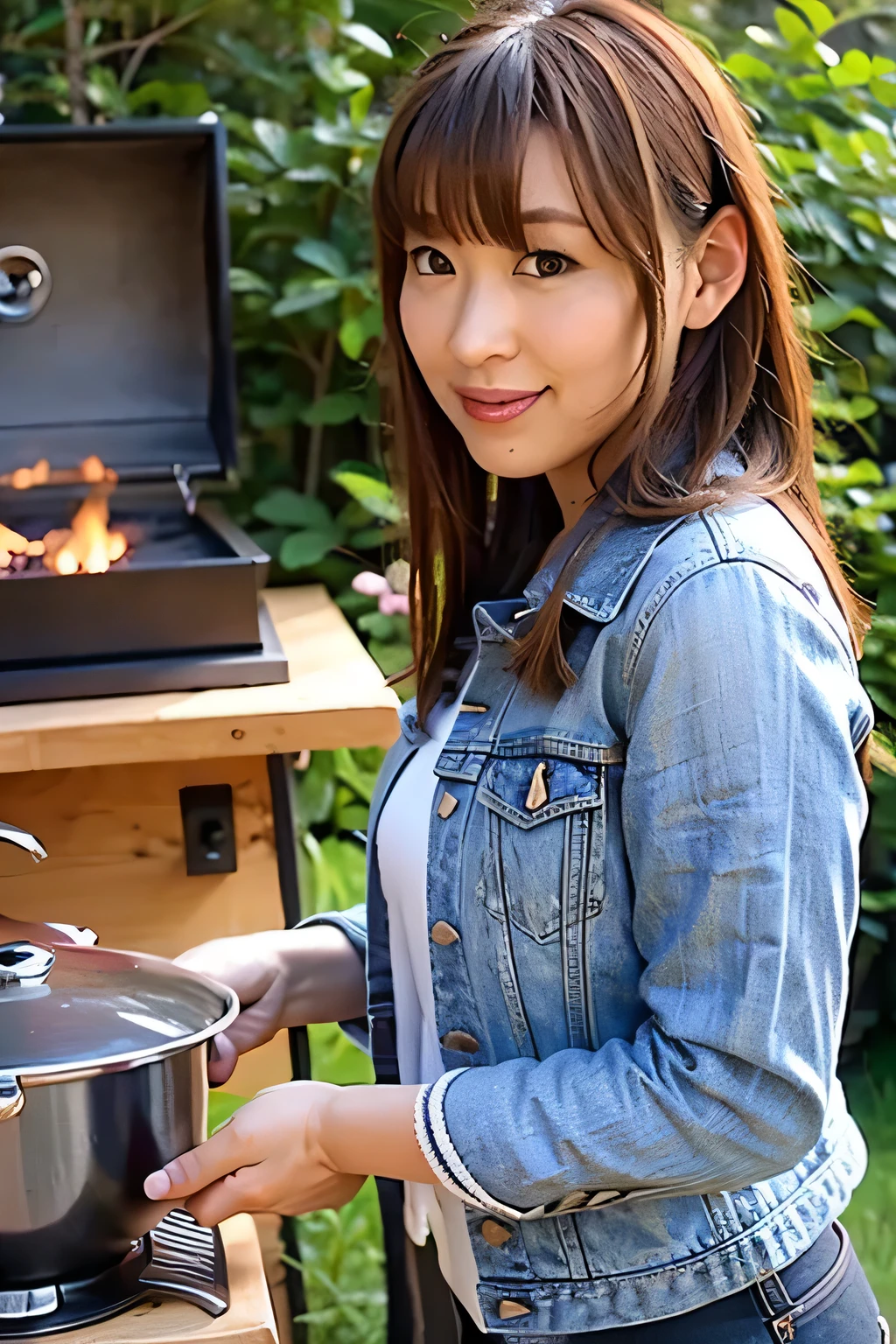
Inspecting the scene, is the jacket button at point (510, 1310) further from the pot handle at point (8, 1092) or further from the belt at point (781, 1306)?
the pot handle at point (8, 1092)

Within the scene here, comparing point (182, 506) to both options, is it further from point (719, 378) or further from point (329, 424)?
point (719, 378)

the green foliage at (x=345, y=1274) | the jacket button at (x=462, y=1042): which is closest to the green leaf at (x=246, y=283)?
the green foliage at (x=345, y=1274)

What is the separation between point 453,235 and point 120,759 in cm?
68

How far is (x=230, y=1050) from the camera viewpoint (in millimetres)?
1080

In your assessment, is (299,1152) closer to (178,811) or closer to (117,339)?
(178,811)

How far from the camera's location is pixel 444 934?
37.7 inches

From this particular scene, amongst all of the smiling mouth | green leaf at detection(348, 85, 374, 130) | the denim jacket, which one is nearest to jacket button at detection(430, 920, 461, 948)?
the denim jacket

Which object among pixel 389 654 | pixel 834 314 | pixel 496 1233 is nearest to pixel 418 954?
pixel 496 1233

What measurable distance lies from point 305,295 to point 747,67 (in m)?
0.86

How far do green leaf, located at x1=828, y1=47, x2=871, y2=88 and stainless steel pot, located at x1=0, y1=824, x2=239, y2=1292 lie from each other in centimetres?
211

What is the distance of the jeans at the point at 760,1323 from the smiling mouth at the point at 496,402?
1.98 feet

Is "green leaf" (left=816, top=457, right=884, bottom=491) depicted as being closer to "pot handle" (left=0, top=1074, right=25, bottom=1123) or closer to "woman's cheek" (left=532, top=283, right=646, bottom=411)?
"woman's cheek" (left=532, top=283, right=646, bottom=411)

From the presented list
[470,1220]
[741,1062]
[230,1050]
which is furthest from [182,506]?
[741,1062]

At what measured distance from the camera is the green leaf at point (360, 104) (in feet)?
7.68
